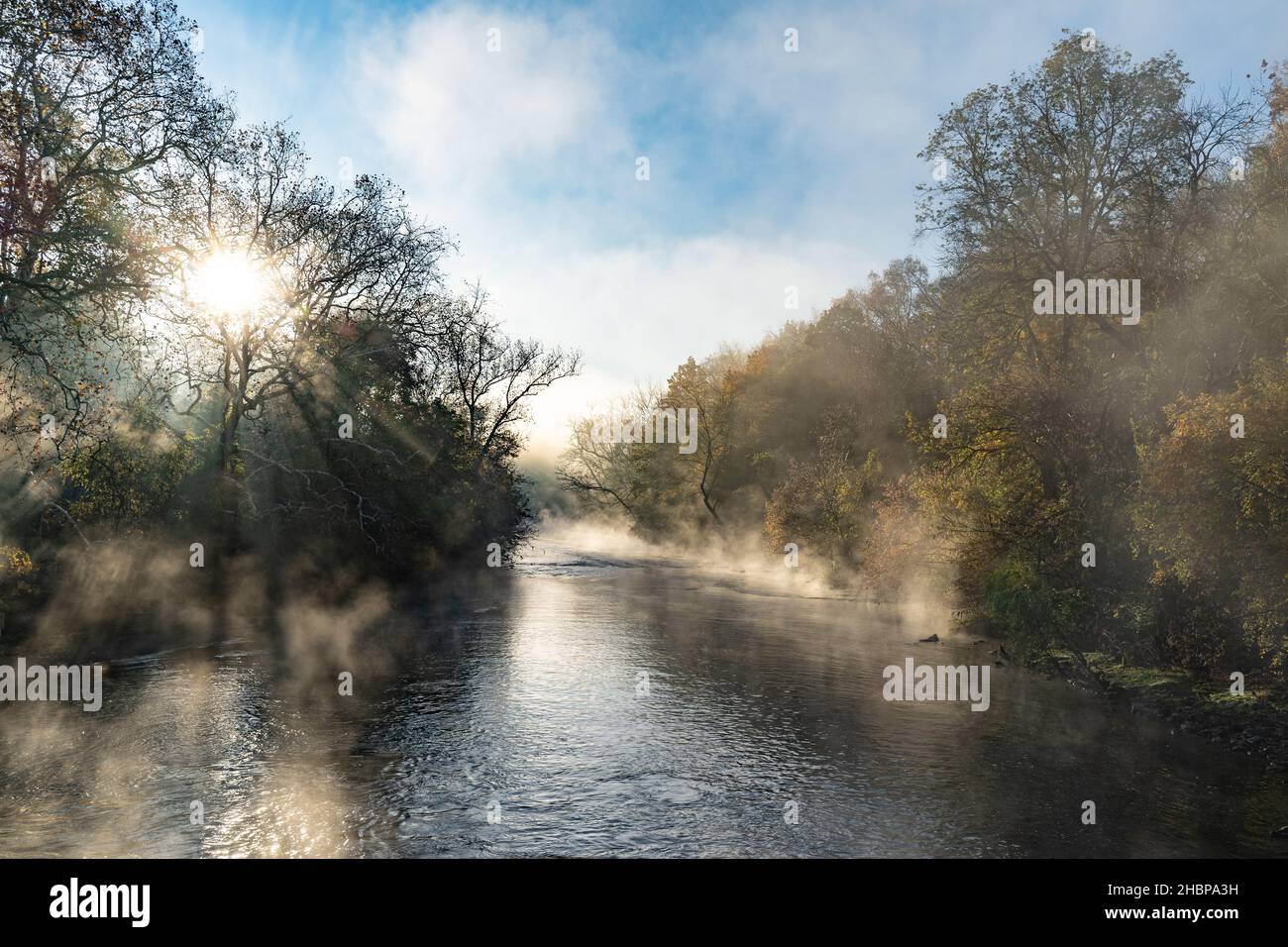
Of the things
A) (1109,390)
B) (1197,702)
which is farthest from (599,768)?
(1109,390)

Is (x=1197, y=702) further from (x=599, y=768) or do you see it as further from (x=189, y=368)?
(x=189, y=368)

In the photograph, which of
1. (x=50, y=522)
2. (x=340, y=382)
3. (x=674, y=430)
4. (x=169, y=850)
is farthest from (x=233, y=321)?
(x=674, y=430)

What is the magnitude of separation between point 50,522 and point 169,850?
19534 mm

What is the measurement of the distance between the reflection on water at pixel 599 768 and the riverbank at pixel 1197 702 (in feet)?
2.24

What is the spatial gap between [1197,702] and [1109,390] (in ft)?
35.8

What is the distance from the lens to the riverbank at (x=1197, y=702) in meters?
15.9

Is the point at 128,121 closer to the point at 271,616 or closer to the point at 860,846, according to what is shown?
the point at 271,616

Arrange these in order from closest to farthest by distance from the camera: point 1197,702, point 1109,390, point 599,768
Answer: point 599,768 < point 1197,702 < point 1109,390

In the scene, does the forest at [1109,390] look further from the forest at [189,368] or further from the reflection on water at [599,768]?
the forest at [189,368]

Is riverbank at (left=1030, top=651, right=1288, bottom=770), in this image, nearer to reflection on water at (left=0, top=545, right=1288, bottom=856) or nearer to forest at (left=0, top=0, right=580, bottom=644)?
reflection on water at (left=0, top=545, right=1288, bottom=856)

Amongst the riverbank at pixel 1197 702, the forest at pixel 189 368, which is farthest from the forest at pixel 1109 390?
the forest at pixel 189 368

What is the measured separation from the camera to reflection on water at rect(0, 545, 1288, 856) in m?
10.9

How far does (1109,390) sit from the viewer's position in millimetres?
25750

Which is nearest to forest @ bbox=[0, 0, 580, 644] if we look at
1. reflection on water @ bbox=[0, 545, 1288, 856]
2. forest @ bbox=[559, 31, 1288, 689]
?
reflection on water @ bbox=[0, 545, 1288, 856]
